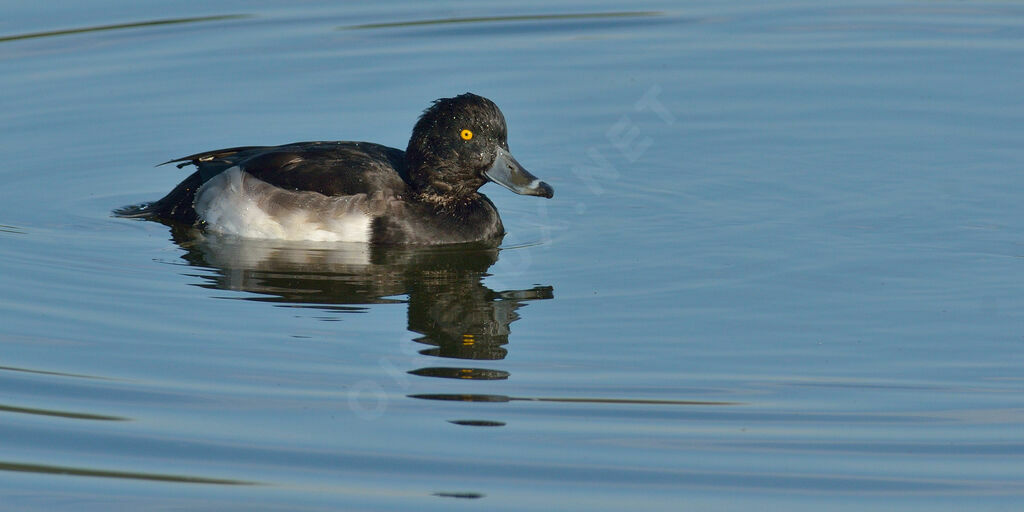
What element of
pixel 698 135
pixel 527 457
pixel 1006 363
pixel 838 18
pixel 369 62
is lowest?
pixel 527 457

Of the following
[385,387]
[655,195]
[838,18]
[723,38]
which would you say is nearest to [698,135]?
[655,195]

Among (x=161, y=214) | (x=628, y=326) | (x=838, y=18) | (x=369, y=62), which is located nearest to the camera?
(x=628, y=326)

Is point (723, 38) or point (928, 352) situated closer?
point (928, 352)

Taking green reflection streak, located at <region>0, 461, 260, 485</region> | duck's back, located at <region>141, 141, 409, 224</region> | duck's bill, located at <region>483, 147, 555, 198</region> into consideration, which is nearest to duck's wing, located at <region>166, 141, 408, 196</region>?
duck's back, located at <region>141, 141, 409, 224</region>

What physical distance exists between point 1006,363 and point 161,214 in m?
5.92

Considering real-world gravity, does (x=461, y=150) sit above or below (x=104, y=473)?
above

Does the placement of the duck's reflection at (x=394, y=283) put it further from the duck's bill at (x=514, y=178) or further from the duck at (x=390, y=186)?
the duck's bill at (x=514, y=178)

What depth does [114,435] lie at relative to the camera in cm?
628

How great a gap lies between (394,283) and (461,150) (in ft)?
4.30

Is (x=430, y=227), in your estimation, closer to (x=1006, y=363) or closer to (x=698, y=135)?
(x=698, y=135)

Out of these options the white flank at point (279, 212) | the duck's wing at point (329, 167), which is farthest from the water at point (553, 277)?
the duck's wing at point (329, 167)

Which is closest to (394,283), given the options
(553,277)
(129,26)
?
(553,277)

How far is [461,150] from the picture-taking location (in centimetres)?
969

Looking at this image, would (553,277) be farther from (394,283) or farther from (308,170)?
(308,170)
